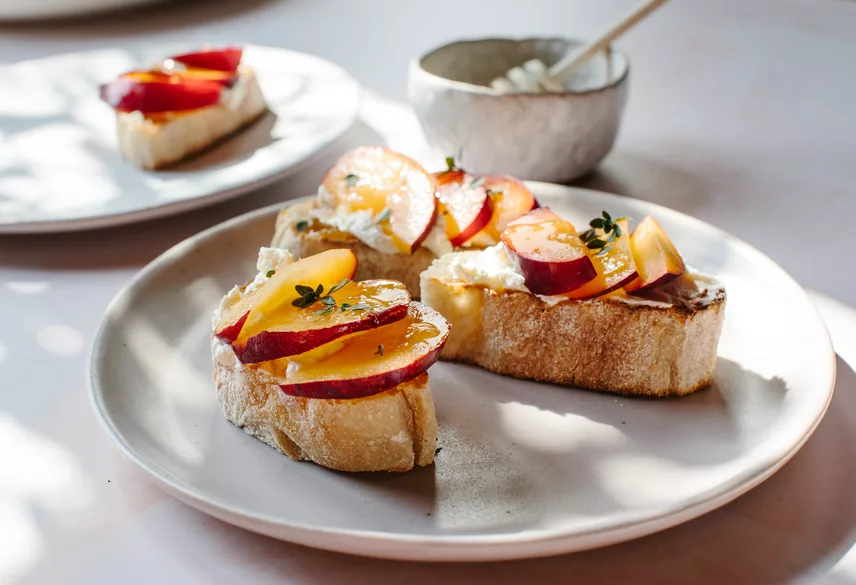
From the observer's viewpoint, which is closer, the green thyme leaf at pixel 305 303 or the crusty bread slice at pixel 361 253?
the green thyme leaf at pixel 305 303

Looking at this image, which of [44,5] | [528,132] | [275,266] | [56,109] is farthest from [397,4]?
[275,266]

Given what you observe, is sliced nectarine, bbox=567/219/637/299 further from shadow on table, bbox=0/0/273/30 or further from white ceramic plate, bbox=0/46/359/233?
shadow on table, bbox=0/0/273/30

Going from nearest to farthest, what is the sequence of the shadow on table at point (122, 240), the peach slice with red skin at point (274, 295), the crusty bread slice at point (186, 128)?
1. the peach slice with red skin at point (274, 295)
2. the shadow on table at point (122, 240)
3. the crusty bread slice at point (186, 128)

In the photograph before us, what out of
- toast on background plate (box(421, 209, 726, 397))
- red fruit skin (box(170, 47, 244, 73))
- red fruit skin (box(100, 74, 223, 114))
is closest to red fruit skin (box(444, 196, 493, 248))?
toast on background plate (box(421, 209, 726, 397))

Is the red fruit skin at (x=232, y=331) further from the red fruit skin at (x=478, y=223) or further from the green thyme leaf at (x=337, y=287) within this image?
the red fruit skin at (x=478, y=223)

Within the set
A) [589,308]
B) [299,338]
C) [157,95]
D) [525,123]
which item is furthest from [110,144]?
[589,308]

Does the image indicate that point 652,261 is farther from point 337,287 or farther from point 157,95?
point 157,95

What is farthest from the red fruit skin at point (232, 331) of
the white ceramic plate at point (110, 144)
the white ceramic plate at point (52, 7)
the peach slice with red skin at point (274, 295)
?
the white ceramic plate at point (52, 7)
